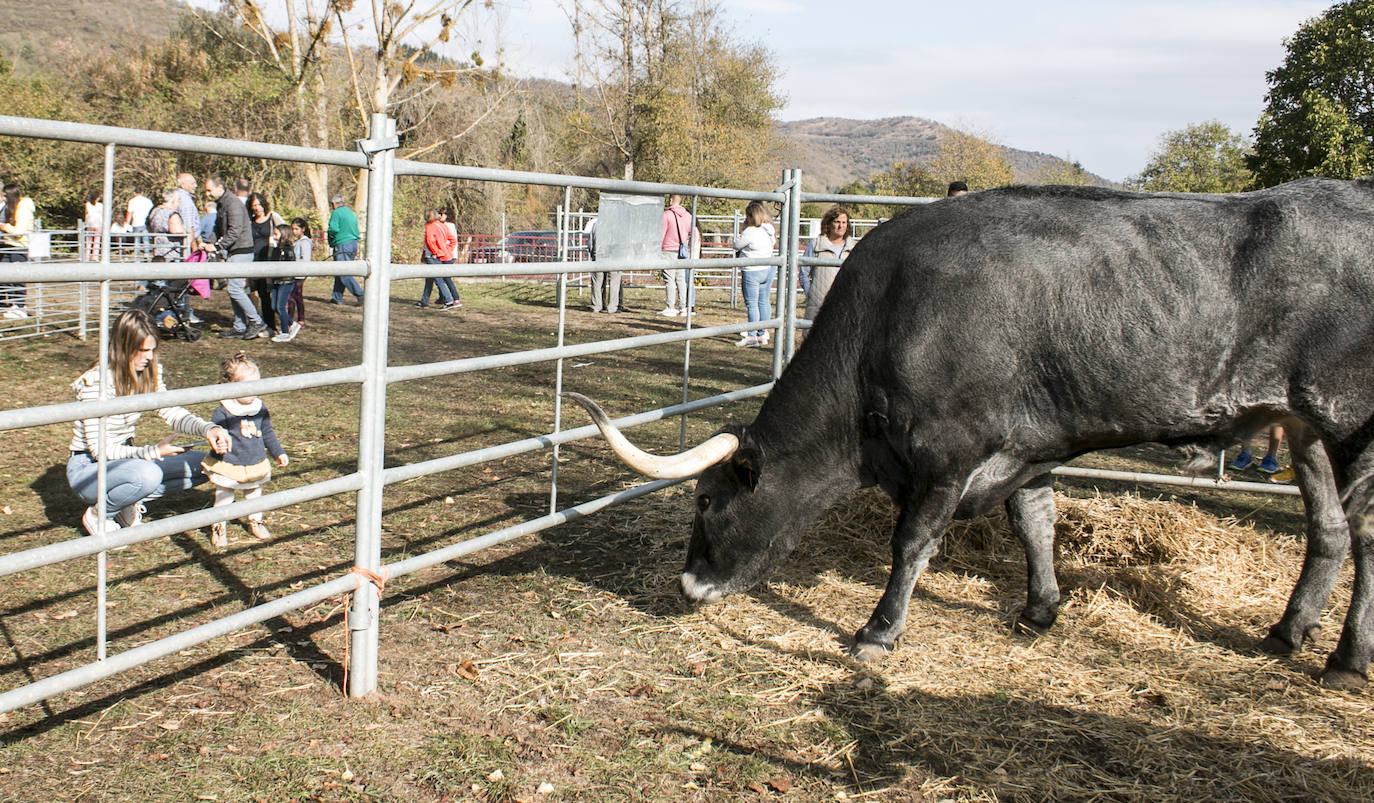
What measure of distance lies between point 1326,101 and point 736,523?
46.1ft

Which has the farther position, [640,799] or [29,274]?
[640,799]

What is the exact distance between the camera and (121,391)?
4250mm

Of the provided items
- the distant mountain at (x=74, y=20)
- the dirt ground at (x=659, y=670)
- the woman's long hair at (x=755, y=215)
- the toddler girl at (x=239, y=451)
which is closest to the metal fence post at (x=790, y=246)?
the dirt ground at (x=659, y=670)

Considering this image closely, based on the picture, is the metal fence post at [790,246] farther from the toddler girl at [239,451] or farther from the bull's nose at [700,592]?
the toddler girl at [239,451]

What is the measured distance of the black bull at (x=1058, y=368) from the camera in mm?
3672

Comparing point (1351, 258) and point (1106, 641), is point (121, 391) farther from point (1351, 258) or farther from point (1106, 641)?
point (1351, 258)

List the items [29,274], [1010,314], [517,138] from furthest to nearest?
[517,138] < [1010,314] < [29,274]

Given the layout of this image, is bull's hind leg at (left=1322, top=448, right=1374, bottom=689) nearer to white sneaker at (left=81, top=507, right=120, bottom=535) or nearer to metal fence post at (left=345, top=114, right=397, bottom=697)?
metal fence post at (left=345, top=114, right=397, bottom=697)

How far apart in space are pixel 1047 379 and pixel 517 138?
41.6 m

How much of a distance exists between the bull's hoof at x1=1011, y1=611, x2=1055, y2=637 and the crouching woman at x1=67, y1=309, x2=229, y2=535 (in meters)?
3.66

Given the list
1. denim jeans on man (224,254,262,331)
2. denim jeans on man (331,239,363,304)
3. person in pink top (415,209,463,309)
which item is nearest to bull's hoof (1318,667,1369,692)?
denim jeans on man (224,254,262,331)

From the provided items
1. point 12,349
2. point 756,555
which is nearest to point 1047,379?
point 756,555

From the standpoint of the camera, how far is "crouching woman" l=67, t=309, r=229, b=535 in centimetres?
409

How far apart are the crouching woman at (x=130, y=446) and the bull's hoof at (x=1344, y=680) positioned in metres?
4.74
